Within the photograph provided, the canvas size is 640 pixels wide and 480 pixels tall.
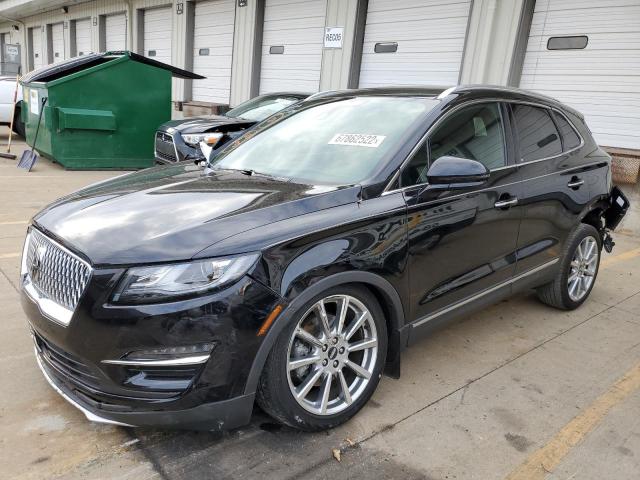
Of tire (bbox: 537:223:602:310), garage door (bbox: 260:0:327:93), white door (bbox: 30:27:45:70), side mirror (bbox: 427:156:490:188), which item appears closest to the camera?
side mirror (bbox: 427:156:490:188)

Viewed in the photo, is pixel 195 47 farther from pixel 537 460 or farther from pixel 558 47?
pixel 537 460

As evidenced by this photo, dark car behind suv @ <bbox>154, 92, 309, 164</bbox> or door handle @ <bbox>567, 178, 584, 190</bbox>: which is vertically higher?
door handle @ <bbox>567, 178, 584, 190</bbox>

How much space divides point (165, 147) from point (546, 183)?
621 cm

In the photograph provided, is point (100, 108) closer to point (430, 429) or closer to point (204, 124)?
point (204, 124)

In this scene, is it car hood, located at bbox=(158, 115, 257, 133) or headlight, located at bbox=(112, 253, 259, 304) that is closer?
headlight, located at bbox=(112, 253, 259, 304)

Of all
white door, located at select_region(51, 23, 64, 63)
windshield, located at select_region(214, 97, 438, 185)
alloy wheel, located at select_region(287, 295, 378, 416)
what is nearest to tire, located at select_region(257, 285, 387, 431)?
alloy wheel, located at select_region(287, 295, 378, 416)

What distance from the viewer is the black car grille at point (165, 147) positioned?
8141 mm

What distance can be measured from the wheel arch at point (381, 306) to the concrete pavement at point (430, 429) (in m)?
0.35

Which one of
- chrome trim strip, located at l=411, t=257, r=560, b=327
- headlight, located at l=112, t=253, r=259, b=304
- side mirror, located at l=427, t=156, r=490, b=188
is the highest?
side mirror, located at l=427, t=156, r=490, b=188

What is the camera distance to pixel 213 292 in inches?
83.7

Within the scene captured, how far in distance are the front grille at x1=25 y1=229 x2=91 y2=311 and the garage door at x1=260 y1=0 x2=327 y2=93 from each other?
10.2 m

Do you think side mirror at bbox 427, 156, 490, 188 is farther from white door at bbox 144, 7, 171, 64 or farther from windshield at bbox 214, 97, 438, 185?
white door at bbox 144, 7, 171, 64

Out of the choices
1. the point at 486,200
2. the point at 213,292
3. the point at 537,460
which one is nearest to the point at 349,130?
the point at 486,200

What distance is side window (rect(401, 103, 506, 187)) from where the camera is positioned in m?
2.94
